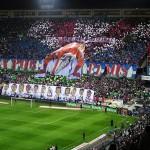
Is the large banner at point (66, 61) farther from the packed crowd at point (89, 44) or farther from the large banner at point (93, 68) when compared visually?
the packed crowd at point (89, 44)

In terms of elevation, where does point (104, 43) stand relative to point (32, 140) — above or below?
above

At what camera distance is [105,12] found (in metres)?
65.6

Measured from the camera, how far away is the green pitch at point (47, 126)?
31625 mm

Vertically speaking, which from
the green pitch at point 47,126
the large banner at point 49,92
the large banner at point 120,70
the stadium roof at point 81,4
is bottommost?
the green pitch at point 47,126

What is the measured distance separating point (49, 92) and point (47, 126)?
1682 cm

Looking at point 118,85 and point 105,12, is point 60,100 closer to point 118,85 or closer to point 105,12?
point 118,85

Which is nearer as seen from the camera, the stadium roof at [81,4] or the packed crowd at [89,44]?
the packed crowd at [89,44]

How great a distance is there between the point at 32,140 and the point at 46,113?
43.4ft

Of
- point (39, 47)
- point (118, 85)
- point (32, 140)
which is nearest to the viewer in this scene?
point (32, 140)

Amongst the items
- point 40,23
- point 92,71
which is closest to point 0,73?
point 40,23

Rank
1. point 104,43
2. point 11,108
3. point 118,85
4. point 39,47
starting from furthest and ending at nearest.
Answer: point 39,47, point 104,43, point 118,85, point 11,108

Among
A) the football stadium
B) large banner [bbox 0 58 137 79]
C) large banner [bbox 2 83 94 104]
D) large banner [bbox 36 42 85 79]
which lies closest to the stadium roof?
the football stadium

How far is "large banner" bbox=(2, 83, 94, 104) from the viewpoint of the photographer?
5208 centimetres

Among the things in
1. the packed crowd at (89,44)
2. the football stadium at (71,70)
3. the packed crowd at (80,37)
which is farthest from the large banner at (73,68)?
the packed crowd at (80,37)
